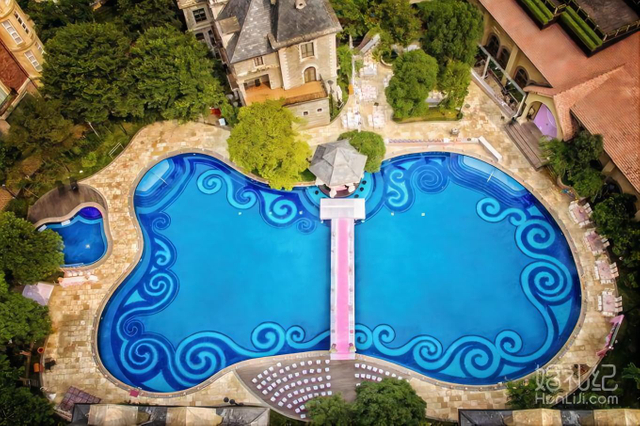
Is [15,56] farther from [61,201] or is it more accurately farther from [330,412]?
[330,412]

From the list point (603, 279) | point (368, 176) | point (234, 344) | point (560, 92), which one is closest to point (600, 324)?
point (603, 279)

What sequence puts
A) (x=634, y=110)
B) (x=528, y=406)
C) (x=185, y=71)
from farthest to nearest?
(x=185, y=71)
(x=634, y=110)
(x=528, y=406)

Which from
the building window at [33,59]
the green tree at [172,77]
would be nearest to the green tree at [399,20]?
the green tree at [172,77]

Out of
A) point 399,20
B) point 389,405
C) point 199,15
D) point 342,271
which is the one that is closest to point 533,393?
point 389,405

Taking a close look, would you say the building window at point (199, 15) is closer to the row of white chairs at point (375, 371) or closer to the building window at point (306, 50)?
the building window at point (306, 50)

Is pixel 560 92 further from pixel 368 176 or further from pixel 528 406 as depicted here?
pixel 528 406

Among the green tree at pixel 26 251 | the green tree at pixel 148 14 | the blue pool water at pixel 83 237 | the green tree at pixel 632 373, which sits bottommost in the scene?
the green tree at pixel 632 373

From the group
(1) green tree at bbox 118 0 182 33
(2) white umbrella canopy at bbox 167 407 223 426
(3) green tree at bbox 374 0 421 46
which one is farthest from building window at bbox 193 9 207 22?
(2) white umbrella canopy at bbox 167 407 223 426
